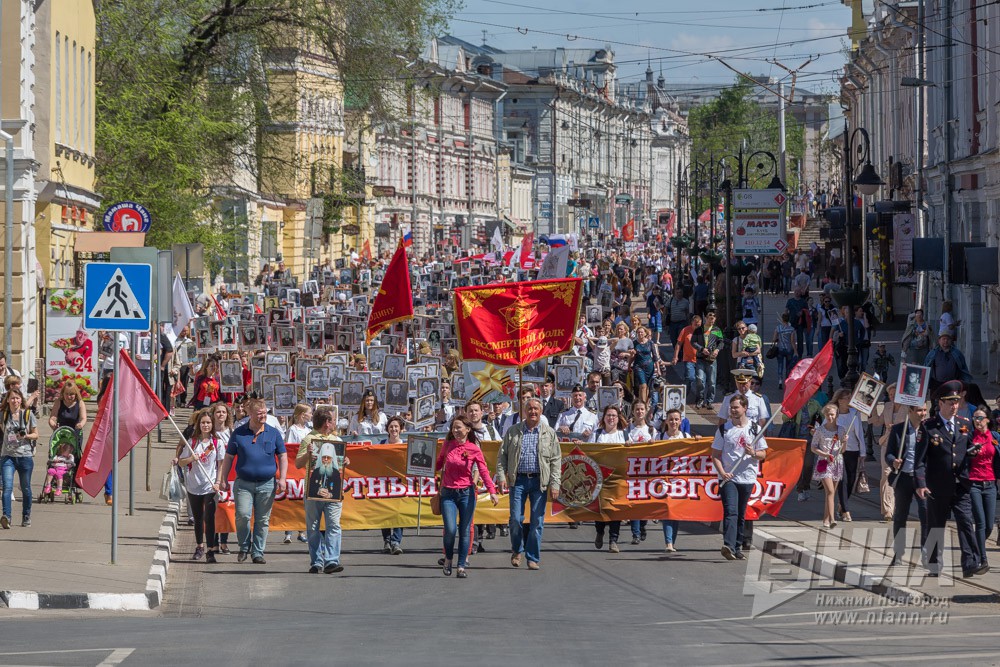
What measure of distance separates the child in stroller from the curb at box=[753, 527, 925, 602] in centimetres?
766

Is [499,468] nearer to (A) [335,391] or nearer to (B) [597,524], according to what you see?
(B) [597,524]

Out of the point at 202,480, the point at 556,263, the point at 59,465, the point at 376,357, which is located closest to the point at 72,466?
the point at 59,465

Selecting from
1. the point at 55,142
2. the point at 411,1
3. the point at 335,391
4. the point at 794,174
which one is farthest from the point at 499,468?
the point at 794,174

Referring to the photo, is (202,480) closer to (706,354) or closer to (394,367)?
(394,367)

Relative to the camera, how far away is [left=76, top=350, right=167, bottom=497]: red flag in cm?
1622

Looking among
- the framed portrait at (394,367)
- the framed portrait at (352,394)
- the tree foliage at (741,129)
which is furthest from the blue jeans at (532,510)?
the tree foliage at (741,129)

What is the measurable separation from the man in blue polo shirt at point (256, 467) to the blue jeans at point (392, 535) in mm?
1375

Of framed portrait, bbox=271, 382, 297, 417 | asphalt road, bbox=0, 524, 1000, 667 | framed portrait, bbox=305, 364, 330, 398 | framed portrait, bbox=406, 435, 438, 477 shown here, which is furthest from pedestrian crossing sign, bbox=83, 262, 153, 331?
framed portrait, bbox=305, 364, 330, 398

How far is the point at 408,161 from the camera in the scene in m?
91.4

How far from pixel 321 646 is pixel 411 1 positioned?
26.3 metres

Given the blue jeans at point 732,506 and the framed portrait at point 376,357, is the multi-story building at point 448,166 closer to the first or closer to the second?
the framed portrait at point 376,357

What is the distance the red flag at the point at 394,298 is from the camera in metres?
22.9

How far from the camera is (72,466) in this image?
18453mm

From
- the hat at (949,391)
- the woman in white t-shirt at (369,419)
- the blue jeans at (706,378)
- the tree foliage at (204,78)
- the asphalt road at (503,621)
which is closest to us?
the asphalt road at (503,621)
